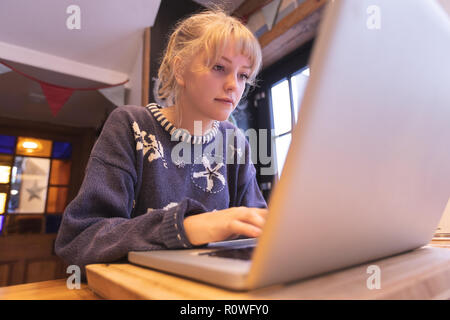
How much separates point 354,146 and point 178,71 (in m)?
0.72

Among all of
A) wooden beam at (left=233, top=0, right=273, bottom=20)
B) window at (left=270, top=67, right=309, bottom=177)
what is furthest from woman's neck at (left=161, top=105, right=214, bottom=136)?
wooden beam at (left=233, top=0, right=273, bottom=20)

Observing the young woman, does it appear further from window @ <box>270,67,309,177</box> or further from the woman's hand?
window @ <box>270,67,309,177</box>

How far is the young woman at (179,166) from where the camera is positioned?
15.7 inches

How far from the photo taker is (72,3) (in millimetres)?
1801

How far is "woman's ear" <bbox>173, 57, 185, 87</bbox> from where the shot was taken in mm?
831

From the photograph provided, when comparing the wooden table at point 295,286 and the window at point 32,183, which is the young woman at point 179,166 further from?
the window at point 32,183

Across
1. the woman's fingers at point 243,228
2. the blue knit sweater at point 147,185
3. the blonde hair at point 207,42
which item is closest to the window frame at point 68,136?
the blonde hair at point 207,42

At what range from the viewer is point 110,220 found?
465mm

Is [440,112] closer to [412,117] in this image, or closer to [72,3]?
[412,117]

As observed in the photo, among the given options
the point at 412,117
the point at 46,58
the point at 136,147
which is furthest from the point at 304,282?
the point at 46,58

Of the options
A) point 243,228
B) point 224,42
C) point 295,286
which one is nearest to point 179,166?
point 224,42

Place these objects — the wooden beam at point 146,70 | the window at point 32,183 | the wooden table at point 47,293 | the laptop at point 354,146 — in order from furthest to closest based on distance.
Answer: the window at point 32,183, the wooden beam at point 146,70, the wooden table at point 47,293, the laptop at point 354,146

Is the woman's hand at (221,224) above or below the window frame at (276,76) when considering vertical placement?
below

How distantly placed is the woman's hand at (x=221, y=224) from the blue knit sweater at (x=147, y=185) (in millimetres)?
15
